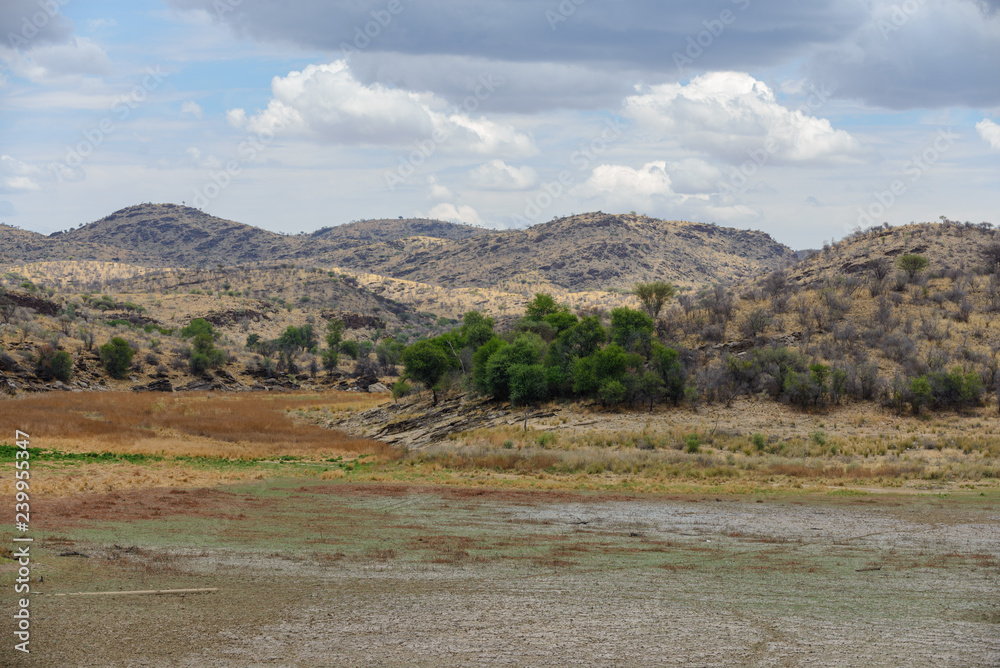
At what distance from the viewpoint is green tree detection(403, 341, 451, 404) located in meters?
58.5

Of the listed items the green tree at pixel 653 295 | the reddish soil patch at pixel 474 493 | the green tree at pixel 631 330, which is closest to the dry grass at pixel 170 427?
the reddish soil patch at pixel 474 493

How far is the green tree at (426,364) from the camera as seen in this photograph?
192 feet

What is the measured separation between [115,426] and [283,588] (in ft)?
116

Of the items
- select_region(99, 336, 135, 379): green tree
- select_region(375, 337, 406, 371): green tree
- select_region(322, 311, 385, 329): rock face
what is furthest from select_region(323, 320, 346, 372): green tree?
select_region(99, 336, 135, 379): green tree

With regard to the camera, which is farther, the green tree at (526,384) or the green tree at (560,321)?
the green tree at (560,321)

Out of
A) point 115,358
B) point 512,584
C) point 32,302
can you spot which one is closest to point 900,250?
point 512,584

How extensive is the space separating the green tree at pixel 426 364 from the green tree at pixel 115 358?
3651cm

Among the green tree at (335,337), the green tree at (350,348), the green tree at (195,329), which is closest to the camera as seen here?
the green tree at (195,329)

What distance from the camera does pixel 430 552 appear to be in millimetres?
17594

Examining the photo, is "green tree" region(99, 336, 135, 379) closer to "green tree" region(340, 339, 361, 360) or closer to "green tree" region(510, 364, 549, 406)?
"green tree" region(340, 339, 361, 360)

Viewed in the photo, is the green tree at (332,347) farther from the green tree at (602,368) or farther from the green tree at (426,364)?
the green tree at (602,368)

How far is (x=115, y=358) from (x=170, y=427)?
3639cm

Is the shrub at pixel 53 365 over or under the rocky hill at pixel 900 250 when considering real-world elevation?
under

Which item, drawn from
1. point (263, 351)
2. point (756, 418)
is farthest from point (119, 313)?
point (756, 418)
